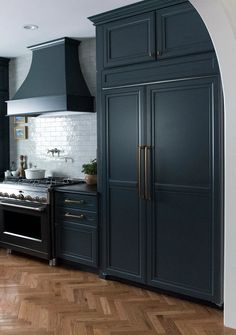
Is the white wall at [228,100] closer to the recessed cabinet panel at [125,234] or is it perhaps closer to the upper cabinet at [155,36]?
the upper cabinet at [155,36]

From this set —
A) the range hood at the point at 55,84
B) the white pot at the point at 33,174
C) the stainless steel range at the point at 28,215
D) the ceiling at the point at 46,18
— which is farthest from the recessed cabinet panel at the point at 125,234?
the ceiling at the point at 46,18

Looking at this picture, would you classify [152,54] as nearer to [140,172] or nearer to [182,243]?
[140,172]

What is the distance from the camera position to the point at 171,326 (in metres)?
3.15

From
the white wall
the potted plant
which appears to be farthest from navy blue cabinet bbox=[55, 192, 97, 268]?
the white wall

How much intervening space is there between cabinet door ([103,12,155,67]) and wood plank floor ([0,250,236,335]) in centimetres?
213

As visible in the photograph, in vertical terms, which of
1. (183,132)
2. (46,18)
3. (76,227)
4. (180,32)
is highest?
(46,18)

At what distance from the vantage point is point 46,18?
4.19 meters

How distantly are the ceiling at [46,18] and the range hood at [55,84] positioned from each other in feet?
0.52

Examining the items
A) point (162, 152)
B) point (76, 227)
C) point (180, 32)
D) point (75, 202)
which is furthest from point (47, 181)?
point (180, 32)

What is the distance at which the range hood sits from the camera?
4824mm

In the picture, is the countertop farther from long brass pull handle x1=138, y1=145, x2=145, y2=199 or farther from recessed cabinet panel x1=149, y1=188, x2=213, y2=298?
recessed cabinet panel x1=149, y1=188, x2=213, y2=298

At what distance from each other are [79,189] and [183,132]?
139 cm

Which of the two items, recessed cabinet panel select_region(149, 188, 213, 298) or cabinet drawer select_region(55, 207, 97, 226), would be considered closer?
recessed cabinet panel select_region(149, 188, 213, 298)

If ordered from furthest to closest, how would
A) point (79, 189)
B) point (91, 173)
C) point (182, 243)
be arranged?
point (91, 173) → point (79, 189) → point (182, 243)
